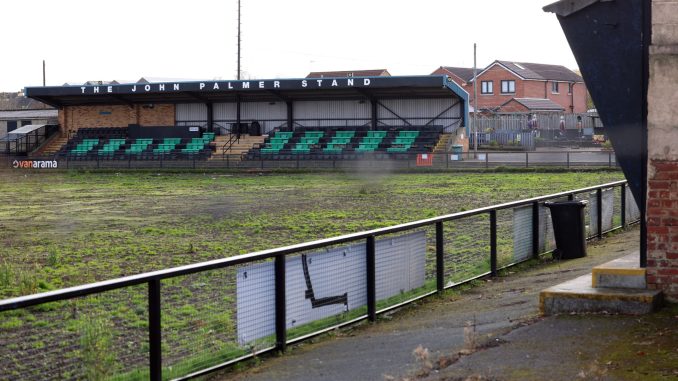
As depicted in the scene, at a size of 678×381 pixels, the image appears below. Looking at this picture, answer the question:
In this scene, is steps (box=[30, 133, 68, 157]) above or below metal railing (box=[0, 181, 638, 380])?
above

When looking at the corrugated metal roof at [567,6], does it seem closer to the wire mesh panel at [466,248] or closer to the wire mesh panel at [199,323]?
the wire mesh panel at [466,248]

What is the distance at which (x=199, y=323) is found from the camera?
8648 millimetres

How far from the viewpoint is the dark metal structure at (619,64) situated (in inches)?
383

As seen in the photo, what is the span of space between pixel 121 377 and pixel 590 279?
5.37 metres

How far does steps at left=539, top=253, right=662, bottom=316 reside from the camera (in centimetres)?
928

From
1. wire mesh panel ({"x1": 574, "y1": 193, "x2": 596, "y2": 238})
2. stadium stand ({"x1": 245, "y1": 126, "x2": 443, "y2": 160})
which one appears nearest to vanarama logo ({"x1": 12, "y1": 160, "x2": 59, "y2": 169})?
stadium stand ({"x1": 245, "y1": 126, "x2": 443, "y2": 160})

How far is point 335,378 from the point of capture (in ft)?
26.2

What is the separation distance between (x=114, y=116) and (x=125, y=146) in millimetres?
4762

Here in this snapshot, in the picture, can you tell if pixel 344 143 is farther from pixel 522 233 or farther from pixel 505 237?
pixel 505 237

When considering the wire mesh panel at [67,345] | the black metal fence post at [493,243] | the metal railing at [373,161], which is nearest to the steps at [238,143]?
the metal railing at [373,161]

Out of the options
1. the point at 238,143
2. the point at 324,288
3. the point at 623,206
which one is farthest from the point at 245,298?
the point at 238,143

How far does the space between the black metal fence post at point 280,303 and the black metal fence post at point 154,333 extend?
158cm

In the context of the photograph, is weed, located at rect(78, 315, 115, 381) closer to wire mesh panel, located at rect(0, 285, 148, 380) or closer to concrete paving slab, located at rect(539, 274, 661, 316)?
wire mesh panel, located at rect(0, 285, 148, 380)

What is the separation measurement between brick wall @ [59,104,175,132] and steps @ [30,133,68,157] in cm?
87
